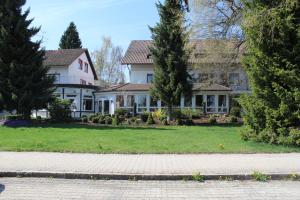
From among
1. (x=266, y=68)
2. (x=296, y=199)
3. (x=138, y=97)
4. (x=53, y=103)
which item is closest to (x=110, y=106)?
(x=138, y=97)

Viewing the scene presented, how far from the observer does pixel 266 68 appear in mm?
17875

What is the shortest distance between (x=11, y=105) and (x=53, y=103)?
3803mm

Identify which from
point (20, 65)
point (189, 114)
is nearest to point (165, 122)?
point (189, 114)

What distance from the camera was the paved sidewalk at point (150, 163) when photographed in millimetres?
11023

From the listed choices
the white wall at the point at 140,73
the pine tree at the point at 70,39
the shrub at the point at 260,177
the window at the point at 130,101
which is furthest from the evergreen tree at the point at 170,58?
the pine tree at the point at 70,39

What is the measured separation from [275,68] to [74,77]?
137ft

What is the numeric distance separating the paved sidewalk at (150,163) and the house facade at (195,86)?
2086 cm

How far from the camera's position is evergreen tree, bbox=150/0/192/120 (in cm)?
3625

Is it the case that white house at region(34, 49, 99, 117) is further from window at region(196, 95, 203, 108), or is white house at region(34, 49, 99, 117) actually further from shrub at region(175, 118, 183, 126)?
shrub at region(175, 118, 183, 126)

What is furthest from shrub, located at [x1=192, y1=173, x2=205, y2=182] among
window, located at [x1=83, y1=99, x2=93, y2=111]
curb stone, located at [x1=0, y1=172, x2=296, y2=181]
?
window, located at [x1=83, y1=99, x2=93, y2=111]

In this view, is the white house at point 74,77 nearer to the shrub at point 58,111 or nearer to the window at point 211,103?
the shrub at point 58,111

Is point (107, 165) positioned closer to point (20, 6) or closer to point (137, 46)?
point (20, 6)

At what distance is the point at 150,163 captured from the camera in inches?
488

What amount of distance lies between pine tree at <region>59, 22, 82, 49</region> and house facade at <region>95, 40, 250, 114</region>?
26.9 metres
